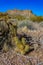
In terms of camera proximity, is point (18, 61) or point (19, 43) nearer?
point (18, 61)

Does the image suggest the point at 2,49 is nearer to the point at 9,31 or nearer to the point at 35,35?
the point at 9,31

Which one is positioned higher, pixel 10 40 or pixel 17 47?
pixel 10 40

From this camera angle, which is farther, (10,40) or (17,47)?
(10,40)

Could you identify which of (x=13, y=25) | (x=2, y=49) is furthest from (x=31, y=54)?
(x=13, y=25)

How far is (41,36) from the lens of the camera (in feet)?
28.2

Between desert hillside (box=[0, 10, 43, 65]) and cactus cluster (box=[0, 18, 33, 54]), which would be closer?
desert hillside (box=[0, 10, 43, 65])

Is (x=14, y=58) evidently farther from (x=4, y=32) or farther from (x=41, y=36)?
(x=41, y=36)

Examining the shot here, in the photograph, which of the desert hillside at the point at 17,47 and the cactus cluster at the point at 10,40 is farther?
the cactus cluster at the point at 10,40

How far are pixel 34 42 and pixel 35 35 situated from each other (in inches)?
43.4

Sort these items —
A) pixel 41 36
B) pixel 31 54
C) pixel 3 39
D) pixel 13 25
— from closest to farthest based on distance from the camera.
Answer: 1. pixel 31 54
2. pixel 3 39
3. pixel 13 25
4. pixel 41 36

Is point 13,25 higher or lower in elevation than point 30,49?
higher

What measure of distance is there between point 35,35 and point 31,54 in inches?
79.9

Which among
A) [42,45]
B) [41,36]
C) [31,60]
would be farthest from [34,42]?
[31,60]

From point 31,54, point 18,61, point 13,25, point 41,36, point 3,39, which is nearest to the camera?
point 18,61
